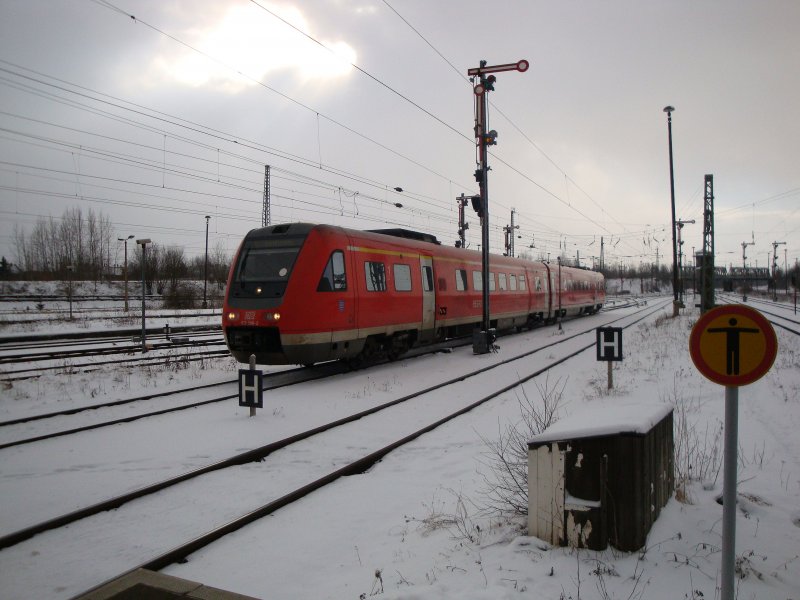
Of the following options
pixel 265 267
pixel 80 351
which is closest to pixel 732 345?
pixel 265 267

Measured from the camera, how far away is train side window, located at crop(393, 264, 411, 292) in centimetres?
1369

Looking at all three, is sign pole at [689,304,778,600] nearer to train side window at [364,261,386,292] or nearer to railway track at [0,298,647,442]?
railway track at [0,298,647,442]

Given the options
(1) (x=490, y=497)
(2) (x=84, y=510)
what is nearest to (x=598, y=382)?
(1) (x=490, y=497)

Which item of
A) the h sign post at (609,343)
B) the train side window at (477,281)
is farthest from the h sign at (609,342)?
the train side window at (477,281)

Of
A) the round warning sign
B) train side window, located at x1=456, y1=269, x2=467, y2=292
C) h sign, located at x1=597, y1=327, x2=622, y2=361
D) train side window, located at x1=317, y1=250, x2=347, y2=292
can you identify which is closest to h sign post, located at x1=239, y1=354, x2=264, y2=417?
train side window, located at x1=317, y1=250, x2=347, y2=292

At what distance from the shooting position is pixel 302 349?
1082 cm

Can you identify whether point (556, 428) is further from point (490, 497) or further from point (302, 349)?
point (302, 349)

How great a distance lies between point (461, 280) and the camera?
17.5m

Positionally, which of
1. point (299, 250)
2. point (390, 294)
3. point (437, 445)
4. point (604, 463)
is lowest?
point (437, 445)

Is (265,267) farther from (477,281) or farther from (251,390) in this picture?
(477,281)

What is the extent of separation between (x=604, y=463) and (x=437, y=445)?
3545 mm

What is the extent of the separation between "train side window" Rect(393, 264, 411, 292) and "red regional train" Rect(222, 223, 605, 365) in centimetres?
3

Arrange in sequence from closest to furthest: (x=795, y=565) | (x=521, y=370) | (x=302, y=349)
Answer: (x=795, y=565) → (x=302, y=349) → (x=521, y=370)

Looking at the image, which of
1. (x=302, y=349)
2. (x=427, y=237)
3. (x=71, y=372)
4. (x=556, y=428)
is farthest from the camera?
(x=427, y=237)
